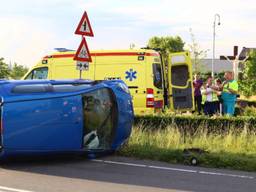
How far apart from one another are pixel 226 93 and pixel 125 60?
10.9 feet

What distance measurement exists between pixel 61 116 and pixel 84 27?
392 cm

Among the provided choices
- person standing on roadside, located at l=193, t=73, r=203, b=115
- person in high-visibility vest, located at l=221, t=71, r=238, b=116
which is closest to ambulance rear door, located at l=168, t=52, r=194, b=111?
person standing on roadside, located at l=193, t=73, r=203, b=115

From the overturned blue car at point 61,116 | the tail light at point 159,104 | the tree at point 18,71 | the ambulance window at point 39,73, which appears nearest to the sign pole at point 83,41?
the overturned blue car at point 61,116

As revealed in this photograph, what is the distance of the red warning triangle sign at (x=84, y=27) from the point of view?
12.7 metres

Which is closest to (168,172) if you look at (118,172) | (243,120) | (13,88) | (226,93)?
(118,172)

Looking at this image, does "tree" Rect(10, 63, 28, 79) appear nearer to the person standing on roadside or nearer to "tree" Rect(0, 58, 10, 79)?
"tree" Rect(0, 58, 10, 79)

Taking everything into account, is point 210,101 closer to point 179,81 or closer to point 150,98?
point 179,81

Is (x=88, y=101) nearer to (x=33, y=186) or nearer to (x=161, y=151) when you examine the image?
(x=161, y=151)

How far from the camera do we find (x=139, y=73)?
637 inches

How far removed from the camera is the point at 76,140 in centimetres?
984

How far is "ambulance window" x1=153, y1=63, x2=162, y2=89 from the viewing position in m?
16.3

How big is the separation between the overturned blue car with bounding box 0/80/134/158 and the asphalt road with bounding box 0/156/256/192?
1.27 ft

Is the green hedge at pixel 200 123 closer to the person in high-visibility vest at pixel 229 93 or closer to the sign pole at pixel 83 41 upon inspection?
the sign pole at pixel 83 41

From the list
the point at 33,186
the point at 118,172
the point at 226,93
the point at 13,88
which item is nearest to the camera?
the point at 33,186
